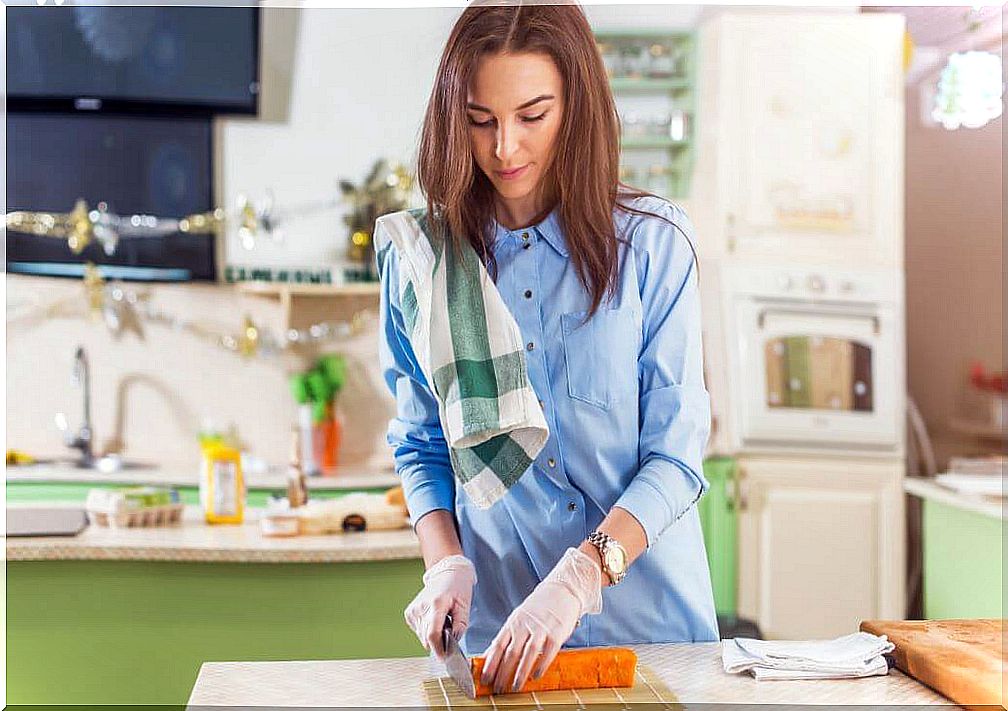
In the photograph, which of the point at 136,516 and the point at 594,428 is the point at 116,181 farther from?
the point at 594,428

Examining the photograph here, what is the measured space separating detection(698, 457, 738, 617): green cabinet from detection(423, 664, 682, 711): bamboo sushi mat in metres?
2.20

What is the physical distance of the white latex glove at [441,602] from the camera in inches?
44.4

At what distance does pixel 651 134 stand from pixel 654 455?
2.42 m

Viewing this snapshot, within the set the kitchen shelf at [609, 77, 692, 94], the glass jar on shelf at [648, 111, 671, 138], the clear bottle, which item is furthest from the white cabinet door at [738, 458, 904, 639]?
the clear bottle

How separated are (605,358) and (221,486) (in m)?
1.18

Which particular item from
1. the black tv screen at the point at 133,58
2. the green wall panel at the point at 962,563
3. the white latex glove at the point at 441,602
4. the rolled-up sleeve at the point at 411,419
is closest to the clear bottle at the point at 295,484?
the rolled-up sleeve at the point at 411,419

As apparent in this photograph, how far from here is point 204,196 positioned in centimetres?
342

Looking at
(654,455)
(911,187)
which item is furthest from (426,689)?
(911,187)

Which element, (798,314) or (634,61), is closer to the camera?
(798,314)

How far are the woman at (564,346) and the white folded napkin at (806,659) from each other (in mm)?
141

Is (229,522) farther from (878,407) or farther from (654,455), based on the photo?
(878,407)

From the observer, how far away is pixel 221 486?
7.22 ft

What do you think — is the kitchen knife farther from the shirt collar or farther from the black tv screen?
the black tv screen

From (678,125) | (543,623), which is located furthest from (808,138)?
(543,623)
